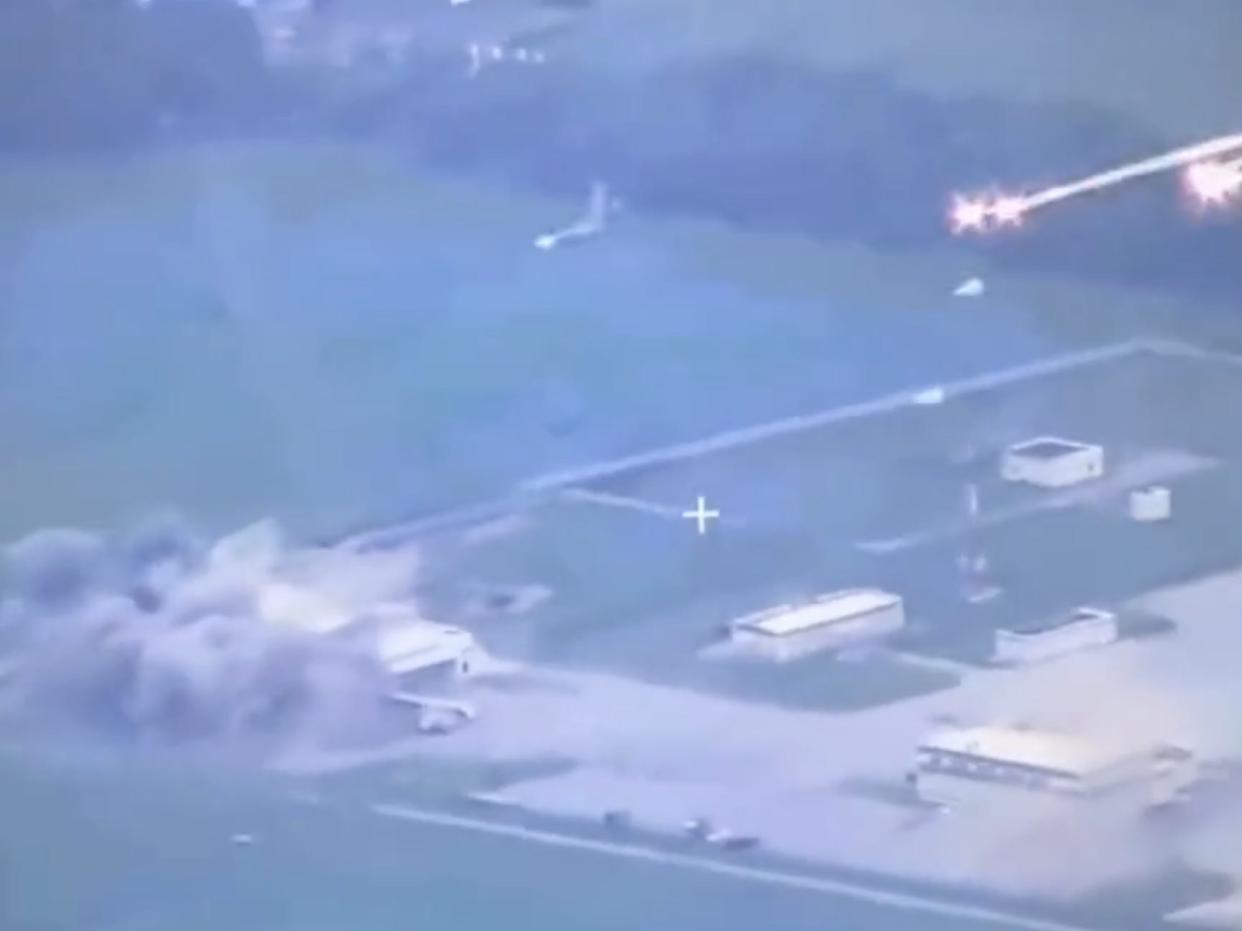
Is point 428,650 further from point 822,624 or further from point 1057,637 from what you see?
point 1057,637

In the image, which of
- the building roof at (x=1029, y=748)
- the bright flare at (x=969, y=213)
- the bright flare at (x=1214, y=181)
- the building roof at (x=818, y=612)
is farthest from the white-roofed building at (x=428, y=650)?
the bright flare at (x=1214, y=181)

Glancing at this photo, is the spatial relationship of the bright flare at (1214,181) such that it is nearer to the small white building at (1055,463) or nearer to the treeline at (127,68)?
the small white building at (1055,463)

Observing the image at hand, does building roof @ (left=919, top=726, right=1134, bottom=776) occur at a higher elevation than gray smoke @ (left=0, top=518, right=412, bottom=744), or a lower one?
lower

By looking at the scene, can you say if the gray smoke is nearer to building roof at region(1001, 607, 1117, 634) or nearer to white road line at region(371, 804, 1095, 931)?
white road line at region(371, 804, 1095, 931)

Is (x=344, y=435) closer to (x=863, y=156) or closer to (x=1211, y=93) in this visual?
(x=863, y=156)

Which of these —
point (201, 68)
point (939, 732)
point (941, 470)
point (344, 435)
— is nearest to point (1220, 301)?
point (941, 470)

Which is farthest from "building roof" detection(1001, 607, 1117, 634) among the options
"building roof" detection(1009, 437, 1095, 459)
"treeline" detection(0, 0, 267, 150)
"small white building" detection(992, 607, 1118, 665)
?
"treeline" detection(0, 0, 267, 150)

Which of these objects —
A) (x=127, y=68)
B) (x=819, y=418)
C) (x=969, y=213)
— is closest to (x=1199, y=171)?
(x=969, y=213)
